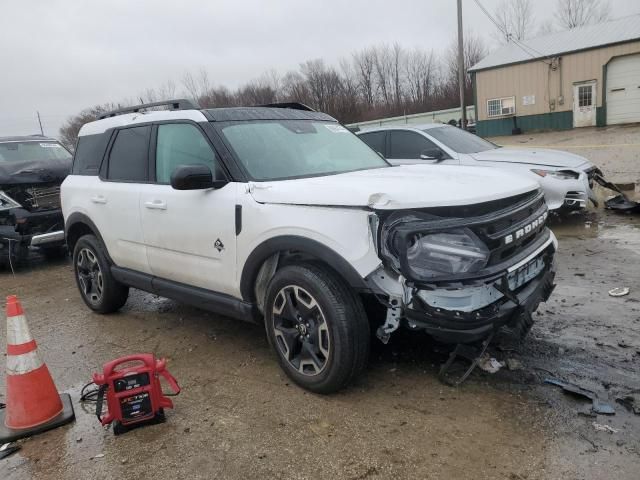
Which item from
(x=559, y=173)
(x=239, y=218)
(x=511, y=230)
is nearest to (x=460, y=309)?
(x=511, y=230)

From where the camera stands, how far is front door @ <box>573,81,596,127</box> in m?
25.8

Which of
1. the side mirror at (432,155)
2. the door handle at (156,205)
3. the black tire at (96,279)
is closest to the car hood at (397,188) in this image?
the door handle at (156,205)

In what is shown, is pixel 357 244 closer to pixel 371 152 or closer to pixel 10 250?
pixel 371 152

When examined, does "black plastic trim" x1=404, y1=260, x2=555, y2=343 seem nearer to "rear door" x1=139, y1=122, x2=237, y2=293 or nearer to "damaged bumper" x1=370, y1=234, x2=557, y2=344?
"damaged bumper" x1=370, y1=234, x2=557, y2=344

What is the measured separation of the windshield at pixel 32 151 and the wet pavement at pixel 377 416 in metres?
5.41

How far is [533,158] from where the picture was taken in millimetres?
7758

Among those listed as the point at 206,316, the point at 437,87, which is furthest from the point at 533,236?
the point at 437,87

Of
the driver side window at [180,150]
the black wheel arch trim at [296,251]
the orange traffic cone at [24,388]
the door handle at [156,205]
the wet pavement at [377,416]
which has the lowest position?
the wet pavement at [377,416]

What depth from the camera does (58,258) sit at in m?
8.87

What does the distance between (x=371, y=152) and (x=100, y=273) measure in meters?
2.88

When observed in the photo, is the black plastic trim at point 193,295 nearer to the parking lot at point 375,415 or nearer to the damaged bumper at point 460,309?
the parking lot at point 375,415

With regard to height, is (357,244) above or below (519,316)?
above

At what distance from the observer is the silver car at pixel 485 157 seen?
7336mm

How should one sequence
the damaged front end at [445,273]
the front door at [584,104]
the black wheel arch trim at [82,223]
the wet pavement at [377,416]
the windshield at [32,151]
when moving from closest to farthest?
the wet pavement at [377,416]
the damaged front end at [445,273]
the black wheel arch trim at [82,223]
the windshield at [32,151]
the front door at [584,104]
